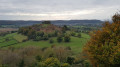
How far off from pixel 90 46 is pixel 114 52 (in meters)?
2.25

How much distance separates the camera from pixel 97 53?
390 inches

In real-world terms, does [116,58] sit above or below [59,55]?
above

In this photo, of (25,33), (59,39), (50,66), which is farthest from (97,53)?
(25,33)

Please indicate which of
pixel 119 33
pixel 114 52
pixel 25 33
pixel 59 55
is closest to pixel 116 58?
pixel 114 52

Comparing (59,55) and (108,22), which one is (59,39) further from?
(108,22)

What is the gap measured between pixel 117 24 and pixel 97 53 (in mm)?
3154

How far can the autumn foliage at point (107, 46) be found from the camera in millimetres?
8922

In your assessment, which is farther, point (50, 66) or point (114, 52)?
point (50, 66)

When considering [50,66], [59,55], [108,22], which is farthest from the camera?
[59,55]

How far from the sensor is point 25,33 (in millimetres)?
69375

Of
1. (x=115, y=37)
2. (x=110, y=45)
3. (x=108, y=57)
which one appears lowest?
(x=108, y=57)

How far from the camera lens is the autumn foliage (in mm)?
8922

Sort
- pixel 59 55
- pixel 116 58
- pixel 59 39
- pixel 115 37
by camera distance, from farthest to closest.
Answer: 1. pixel 59 39
2. pixel 59 55
3. pixel 115 37
4. pixel 116 58

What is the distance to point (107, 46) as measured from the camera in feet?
30.4
